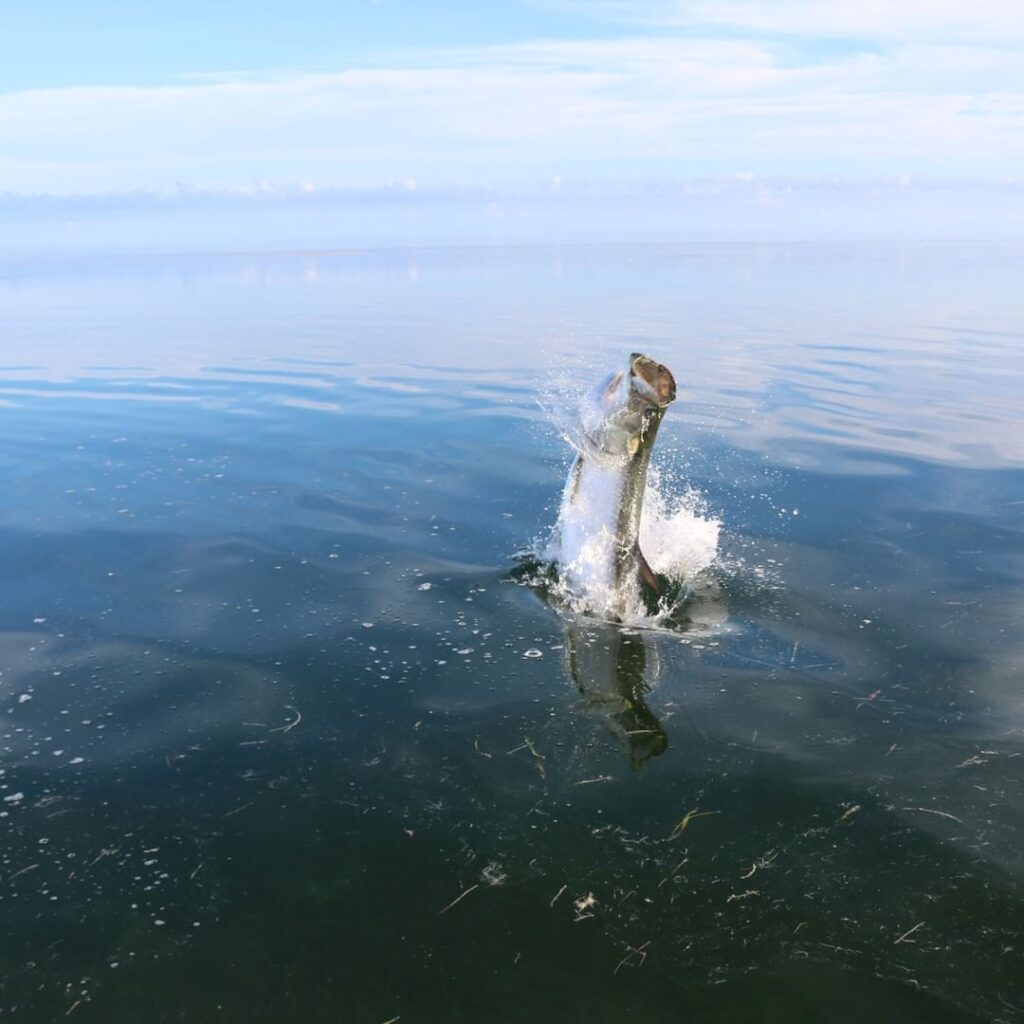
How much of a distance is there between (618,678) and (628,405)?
8.34 feet

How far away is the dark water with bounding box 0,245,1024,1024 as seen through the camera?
522 centimetres

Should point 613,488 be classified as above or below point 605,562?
above

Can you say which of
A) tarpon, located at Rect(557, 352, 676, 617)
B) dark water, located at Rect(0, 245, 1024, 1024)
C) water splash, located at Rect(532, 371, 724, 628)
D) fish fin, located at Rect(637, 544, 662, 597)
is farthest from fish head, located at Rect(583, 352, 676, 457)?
dark water, located at Rect(0, 245, 1024, 1024)

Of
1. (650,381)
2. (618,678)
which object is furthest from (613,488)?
(618,678)

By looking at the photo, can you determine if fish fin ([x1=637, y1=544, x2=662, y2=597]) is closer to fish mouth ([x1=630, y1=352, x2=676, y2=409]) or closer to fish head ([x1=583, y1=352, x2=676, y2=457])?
fish head ([x1=583, y1=352, x2=676, y2=457])

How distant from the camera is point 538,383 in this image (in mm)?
22703

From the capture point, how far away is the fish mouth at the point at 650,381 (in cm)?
916

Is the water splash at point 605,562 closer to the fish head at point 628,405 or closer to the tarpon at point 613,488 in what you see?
the tarpon at point 613,488

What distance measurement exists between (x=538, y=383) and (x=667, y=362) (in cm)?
412

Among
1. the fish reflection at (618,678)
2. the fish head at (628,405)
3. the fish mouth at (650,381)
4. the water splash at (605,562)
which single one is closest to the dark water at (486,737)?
the fish reflection at (618,678)

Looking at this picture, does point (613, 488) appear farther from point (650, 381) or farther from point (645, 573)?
point (650, 381)

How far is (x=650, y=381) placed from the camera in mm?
9195

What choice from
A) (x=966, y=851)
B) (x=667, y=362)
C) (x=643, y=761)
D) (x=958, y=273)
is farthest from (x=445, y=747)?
(x=958, y=273)

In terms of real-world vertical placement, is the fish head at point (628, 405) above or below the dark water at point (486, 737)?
above
